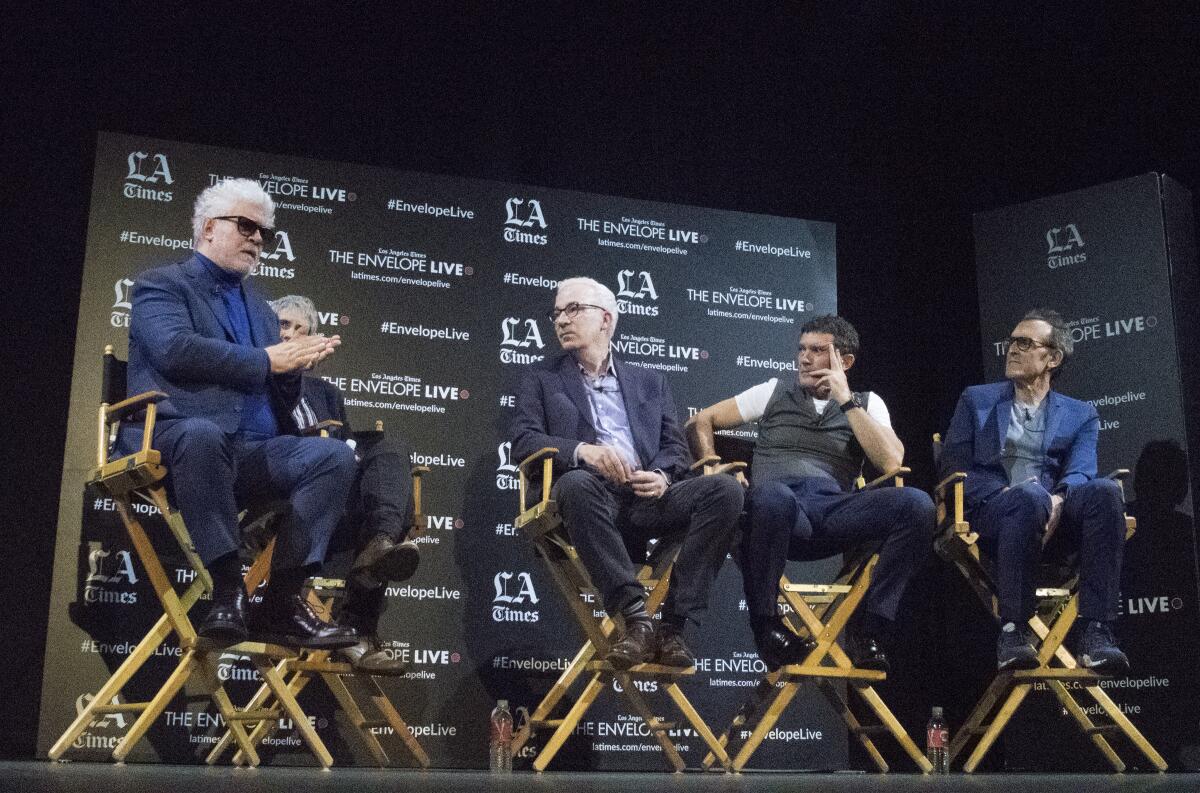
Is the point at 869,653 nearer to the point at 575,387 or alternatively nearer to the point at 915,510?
the point at 915,510

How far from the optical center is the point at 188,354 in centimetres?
361

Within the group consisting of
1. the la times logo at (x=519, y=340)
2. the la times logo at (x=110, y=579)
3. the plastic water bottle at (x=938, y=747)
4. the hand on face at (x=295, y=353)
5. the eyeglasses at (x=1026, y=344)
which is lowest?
the plastic water bottle at (x=938, y=747)

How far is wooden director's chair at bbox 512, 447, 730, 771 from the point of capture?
12.8ft

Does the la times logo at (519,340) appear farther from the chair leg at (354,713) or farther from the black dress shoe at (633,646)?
the black dress shoe at (633,646)

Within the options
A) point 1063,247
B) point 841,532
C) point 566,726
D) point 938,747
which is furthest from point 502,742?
point 1063,247

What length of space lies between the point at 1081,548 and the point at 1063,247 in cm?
169

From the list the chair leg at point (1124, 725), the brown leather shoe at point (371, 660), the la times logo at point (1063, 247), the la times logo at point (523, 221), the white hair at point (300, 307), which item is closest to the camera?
the brown leather shoe at point (371, 660)

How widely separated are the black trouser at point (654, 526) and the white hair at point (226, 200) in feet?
4.21

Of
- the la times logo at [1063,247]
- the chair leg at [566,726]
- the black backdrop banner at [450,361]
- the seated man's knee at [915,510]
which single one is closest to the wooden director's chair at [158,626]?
the black backdrop banner at [450,361]

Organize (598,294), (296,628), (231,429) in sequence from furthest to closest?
1. (598,294)
2. (231,429)
3. (296,628)

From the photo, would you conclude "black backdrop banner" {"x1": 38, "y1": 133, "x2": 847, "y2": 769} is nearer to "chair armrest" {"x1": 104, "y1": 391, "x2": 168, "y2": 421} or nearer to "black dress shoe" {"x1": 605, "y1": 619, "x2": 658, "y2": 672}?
"chair armrest" {"x1": 104, "y1": 391, "x2": 168, "y2": 421}

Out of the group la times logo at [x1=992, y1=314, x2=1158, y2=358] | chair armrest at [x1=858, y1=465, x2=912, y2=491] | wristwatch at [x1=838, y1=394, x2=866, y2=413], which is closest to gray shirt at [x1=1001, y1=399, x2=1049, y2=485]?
chair armrest at [x1=858, y1=465, x2=912, y2=491]

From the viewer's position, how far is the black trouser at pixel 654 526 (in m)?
3.70

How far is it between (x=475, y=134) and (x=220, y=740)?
259 centimetres
